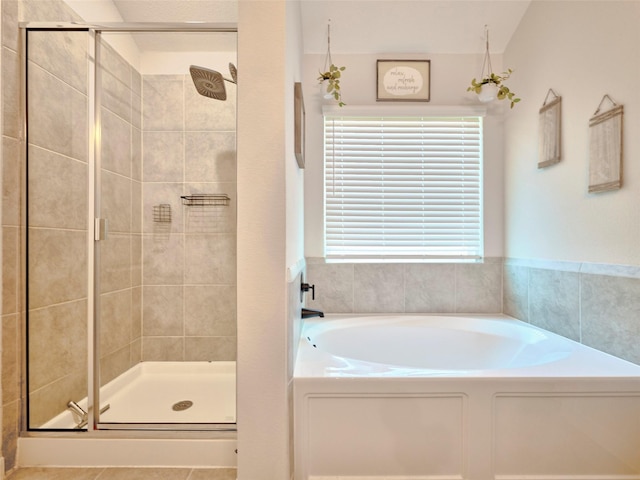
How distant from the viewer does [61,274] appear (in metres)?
1.65

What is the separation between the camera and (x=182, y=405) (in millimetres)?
2018

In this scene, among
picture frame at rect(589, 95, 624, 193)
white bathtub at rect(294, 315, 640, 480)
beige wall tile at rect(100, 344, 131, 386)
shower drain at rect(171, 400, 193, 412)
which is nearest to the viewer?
white bathtub at rect(294, 315, 640, 480)

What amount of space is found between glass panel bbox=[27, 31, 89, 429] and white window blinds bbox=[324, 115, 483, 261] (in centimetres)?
141

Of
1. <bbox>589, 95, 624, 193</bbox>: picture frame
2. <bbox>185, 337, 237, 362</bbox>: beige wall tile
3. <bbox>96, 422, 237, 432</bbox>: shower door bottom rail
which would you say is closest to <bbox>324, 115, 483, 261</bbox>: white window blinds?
<bbox>589, 95, 624, 193</bbox>: picture frame

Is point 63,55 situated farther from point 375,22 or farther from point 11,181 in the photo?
point 375,22

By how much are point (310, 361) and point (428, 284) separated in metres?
1.20

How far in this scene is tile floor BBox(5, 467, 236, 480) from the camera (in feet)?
4.63

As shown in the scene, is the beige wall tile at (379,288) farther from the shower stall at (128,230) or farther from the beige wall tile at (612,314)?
the beige wall tile at (612,314)

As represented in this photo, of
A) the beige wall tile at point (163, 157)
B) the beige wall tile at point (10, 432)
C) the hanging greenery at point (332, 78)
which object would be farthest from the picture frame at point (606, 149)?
the beige wall tile at point (10, 432)

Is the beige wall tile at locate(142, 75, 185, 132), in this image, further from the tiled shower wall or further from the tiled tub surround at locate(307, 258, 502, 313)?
the tiled tub surround at locate(307, 258, 502, 313)

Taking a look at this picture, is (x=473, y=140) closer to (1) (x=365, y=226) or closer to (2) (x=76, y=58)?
(1) (x=365, y=226)

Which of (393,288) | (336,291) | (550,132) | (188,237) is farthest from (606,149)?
(188,237)

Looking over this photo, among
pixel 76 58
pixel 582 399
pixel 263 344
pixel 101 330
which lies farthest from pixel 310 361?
pixel 76 58

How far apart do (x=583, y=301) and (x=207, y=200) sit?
227cm
